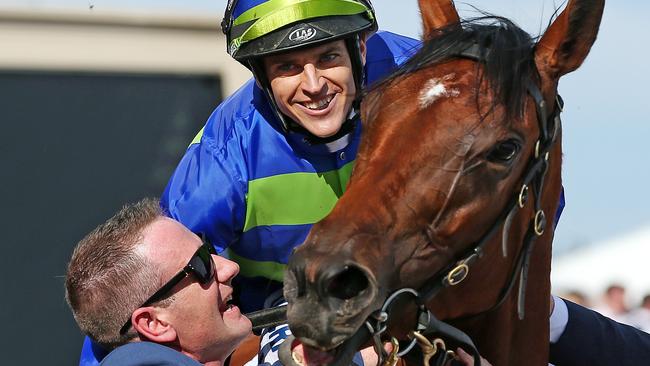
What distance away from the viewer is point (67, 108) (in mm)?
4707

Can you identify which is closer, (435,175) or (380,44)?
(435,175)

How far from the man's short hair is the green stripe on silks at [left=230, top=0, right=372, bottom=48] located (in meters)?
0.72

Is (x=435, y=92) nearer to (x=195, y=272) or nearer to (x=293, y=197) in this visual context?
(x=195, y=272)

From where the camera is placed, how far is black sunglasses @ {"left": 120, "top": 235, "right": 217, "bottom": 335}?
311cm

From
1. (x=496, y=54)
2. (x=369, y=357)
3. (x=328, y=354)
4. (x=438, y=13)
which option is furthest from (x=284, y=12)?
(x=328, y=354)

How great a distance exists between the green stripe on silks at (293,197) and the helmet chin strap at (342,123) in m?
0.09

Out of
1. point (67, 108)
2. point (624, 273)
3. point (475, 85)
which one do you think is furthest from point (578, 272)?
point (475, 85)

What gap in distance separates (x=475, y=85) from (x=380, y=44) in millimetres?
1257

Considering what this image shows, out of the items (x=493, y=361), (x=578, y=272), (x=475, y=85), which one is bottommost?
(x=578, y=272)

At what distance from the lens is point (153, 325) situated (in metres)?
3.12

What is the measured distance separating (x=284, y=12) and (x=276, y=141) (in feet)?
1.35

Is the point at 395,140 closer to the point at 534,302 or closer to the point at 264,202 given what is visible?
the point at 534,302

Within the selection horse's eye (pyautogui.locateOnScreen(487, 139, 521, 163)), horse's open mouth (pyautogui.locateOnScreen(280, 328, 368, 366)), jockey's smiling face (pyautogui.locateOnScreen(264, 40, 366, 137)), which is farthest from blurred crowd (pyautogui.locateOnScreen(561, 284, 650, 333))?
horse's open mouth (pyautogui.locateOnScreen(280, 328, 368, 366))

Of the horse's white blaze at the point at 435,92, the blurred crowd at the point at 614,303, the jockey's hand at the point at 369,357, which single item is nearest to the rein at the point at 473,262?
the horse's white blaze at the point at 435,92
